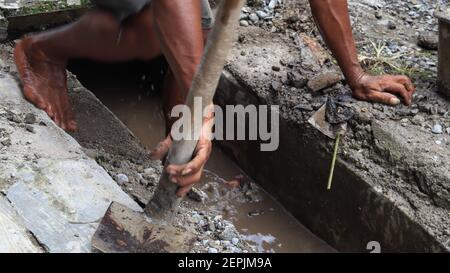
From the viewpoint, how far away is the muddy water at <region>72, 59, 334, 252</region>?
3.76 m

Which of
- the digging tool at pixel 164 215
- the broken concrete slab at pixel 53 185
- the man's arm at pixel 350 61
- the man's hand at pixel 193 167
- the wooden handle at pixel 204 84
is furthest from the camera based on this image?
the man's arm at pixel 350 61

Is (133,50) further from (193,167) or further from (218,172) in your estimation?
(218,172)

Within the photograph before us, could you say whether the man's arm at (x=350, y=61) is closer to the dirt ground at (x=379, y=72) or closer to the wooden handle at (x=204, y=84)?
the dirt ground at (x=379, y=72)

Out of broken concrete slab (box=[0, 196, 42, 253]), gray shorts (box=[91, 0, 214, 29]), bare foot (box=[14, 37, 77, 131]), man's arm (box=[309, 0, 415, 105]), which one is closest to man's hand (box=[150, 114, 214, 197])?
broken concrete slab (box=[0, 196, 42, 253])

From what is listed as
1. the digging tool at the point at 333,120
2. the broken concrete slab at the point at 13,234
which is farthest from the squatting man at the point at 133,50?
the broken concrete slab at the point at 13,234

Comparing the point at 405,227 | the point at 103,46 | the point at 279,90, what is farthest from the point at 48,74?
the point at 405,227

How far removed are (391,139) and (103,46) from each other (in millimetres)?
A: 1432

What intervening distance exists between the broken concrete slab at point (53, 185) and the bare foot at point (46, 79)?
0.85 ft

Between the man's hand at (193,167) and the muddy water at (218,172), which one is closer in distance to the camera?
the man's hand at (193,167)

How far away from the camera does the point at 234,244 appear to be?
2.98 meters

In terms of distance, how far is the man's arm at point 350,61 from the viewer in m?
3.28

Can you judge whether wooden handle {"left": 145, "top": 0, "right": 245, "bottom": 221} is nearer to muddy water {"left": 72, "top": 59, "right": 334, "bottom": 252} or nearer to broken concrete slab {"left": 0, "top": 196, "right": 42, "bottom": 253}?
broken concrete slab {"left": 0, "top": 196, "right": 42, "bottom": 253}
